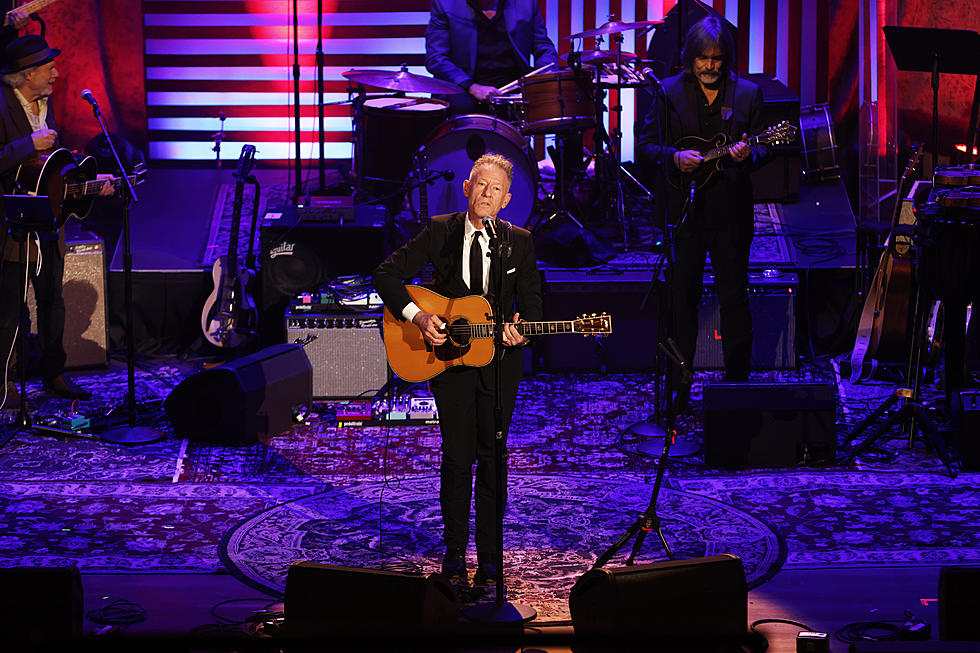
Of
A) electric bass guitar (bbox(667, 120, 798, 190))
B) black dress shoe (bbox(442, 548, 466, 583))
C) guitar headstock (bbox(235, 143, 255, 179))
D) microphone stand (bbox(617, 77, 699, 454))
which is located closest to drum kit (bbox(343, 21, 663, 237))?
guitar headstock (bbox(235, 143, 255, 179))

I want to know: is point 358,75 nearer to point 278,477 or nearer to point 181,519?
point 278,477

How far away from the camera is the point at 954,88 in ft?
33.3

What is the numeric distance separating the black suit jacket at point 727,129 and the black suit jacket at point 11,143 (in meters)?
3.87

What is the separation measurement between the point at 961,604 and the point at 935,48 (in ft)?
14.4

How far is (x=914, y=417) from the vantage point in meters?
7.04

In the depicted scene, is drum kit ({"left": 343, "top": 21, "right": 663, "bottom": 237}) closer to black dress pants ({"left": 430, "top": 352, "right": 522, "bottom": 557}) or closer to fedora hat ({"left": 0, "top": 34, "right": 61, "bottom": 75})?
fedora hat ({"left": 0, "top": 34, "right": 61, "bottom": 75})

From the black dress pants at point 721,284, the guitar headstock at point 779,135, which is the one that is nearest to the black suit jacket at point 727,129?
the black dress pants at point 721,284

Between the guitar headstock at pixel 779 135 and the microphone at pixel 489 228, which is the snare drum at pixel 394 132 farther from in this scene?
the microphone at pixel 489 228

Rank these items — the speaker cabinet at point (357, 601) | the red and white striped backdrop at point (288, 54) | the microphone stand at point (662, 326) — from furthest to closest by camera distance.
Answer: the red and white striped backdrop at point (288, 54), the microphone stand at point (662, 326), the speaker cabinet at point (357, 601)

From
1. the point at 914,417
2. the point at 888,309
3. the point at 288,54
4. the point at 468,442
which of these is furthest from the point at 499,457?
the point at 288,54

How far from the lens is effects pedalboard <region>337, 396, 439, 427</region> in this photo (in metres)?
7.82

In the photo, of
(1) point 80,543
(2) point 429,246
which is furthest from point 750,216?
(1) point 80,543

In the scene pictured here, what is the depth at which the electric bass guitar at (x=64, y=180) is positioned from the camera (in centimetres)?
764

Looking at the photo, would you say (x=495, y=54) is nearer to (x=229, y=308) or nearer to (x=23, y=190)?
(x=229, y=308)
